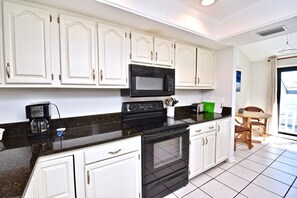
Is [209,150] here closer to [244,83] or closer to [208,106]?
[208,106]

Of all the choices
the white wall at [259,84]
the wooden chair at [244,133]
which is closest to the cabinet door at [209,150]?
the wooden chair at [244,133]

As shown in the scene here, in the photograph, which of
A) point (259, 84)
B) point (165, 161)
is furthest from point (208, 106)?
point (259, 84)

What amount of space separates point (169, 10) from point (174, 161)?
74.1 inches

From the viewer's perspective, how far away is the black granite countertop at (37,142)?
28.8 inches

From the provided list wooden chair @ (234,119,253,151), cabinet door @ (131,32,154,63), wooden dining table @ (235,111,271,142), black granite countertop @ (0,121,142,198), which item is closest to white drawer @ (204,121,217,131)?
black granite countertop @ (0,121,142,198)

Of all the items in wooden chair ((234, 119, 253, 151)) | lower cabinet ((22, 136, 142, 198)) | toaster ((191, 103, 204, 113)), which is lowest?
wooden chair ((234, 119, 253, 151))

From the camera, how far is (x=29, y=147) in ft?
3.68

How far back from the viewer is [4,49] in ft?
3.81

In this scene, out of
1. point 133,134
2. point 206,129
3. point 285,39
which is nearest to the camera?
point 133,134

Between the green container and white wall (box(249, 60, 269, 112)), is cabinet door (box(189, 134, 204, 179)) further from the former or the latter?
white wall (box(249, 60, 269, 112))

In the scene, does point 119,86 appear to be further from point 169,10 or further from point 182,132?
point 169,10

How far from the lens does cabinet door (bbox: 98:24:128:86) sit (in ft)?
5.15

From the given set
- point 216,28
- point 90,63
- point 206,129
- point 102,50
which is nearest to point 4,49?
point 90,63

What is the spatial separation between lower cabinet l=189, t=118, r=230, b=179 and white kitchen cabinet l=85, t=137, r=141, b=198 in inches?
34.7
